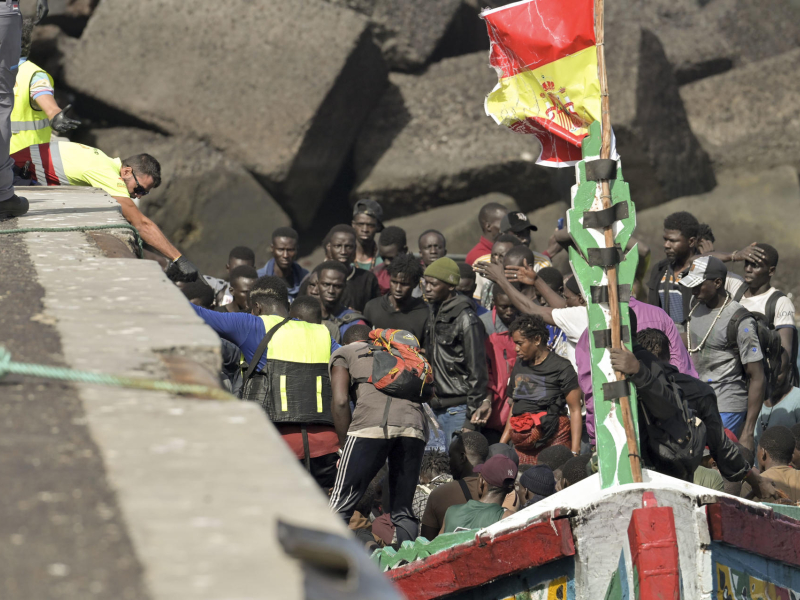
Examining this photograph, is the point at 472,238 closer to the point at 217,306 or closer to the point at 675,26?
the point at 217,306

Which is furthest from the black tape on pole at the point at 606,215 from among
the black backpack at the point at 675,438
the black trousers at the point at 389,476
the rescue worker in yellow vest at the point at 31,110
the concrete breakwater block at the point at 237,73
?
the concrete breakwater block at the point at 237,73

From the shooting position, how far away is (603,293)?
4.67m

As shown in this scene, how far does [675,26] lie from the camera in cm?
1673

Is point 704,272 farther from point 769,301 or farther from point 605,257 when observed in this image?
point 605,257

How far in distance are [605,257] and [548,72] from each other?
1127 mm

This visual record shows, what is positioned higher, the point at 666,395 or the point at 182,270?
the point at 182,270

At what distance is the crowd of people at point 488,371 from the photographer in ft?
18.2

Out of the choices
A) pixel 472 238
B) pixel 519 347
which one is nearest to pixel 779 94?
pixel 472 238

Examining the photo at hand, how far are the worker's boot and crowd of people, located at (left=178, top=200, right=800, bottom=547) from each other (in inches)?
44.9

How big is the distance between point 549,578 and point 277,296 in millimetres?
2403

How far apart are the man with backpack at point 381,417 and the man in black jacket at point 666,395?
48.1 inches

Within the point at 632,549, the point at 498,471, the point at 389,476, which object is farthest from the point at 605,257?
the point at 389,476

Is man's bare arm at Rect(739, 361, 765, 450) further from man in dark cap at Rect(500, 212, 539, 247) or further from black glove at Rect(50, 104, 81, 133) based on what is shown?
black glove at Rect(50, 104, 81, 133)

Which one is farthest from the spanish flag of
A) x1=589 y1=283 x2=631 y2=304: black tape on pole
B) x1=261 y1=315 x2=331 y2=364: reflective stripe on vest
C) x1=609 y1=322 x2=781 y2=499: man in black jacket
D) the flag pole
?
x1=261 y1=315 x2=331 y2=364: reflective stripe on vest
